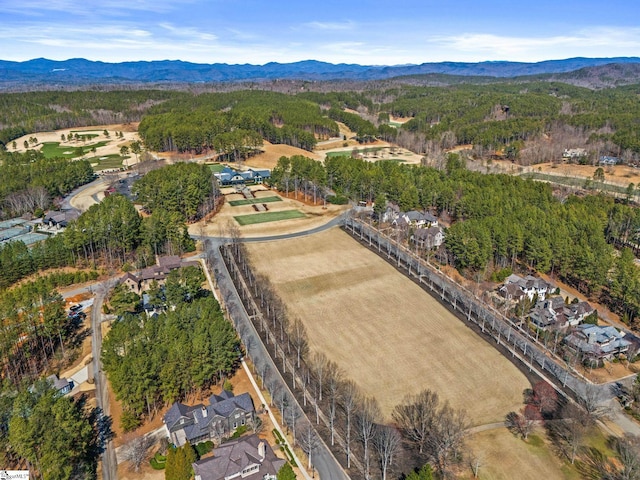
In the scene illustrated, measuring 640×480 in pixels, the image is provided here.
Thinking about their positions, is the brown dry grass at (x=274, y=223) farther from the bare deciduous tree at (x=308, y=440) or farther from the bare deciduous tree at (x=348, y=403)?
the bare deciduous tree at (x=308, y=440)

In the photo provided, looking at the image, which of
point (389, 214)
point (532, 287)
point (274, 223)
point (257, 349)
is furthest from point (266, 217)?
point (532, 287)

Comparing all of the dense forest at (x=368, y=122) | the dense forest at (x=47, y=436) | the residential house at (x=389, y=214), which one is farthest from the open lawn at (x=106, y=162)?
the dense forest at (x=47, y=436)

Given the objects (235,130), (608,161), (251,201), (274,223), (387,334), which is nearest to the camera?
(387,334)

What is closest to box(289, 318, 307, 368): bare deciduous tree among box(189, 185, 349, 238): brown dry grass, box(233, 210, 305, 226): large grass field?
box(189, 185, 349, 238): brown dry grass

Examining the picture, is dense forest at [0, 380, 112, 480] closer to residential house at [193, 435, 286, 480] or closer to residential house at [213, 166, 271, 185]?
residential house at [193, 435, 286, 480]

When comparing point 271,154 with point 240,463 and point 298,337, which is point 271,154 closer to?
point 298,337

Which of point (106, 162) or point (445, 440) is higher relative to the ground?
point (445, 440)

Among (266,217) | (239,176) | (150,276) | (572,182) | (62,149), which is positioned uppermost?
(150,276)
